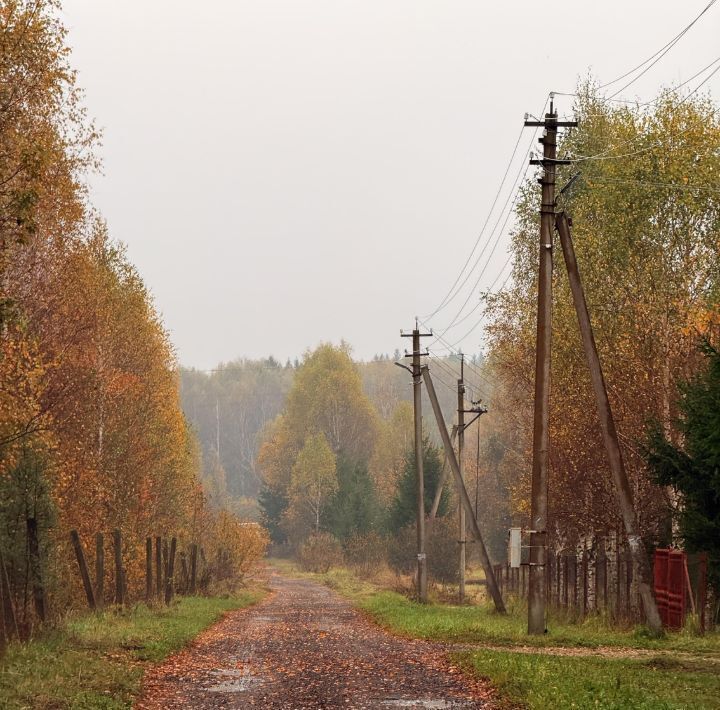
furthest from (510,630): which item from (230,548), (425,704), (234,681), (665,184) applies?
(230,548)

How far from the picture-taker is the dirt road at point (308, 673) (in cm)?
1263

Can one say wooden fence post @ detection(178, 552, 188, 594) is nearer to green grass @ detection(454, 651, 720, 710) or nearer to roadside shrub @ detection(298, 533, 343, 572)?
green grass @ detection(454, 651, 720, 710)

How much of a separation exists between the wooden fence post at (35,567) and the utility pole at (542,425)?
29.8ft

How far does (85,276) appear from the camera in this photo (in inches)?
1071

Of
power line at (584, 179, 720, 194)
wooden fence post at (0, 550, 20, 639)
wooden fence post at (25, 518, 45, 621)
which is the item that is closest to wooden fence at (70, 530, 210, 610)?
wooden fence post at (25, 518, 45, 621)

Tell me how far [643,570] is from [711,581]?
2039 mm

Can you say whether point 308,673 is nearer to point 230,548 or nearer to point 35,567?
point 35,567

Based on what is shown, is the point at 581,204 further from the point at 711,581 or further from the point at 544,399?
the point at 711,581

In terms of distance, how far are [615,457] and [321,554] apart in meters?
53.5

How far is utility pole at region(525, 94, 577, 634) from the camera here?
2130 cm

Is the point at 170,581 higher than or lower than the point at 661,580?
lower

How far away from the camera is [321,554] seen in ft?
238

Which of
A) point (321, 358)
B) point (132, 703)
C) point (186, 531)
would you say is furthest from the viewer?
point (321, 358)

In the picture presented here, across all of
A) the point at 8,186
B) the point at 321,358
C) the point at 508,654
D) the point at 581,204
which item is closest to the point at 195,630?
the point at 508,654
